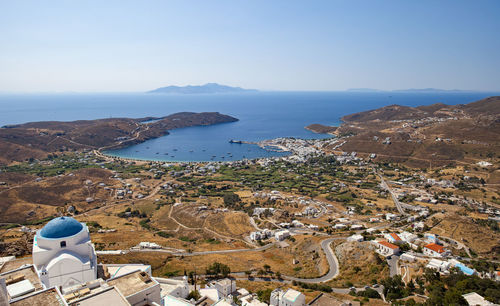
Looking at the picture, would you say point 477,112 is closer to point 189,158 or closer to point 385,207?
point 385,207

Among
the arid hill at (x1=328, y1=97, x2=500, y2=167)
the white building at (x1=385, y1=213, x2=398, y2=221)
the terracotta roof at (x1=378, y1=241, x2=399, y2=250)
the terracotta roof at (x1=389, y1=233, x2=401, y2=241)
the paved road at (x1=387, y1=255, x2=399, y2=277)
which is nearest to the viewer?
the paved road at (x1=387, y1=255, x2=399, y2=277)

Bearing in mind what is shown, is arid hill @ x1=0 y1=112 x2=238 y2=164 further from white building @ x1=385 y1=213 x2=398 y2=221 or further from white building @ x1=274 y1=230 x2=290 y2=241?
white building @ x1=385 y1=213 x2=398 y2=221

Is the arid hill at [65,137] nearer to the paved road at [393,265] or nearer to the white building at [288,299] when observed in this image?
the white building at [288,299]

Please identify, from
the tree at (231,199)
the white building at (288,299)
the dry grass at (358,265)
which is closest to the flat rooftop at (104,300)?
the white building at (288,299)

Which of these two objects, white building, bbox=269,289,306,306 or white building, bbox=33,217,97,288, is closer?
white building, bbox=33,217,97,288

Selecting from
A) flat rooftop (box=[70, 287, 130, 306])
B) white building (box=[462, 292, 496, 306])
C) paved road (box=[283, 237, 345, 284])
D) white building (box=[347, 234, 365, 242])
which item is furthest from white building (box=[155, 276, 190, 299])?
white building (box=[347, 234, 365, 242])

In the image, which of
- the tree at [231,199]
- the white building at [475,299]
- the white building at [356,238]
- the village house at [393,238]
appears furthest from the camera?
the tree at [231,199]

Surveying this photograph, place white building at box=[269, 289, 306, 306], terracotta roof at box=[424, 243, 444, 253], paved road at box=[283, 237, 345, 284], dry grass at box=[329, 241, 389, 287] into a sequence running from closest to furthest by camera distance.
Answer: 1. white building at box=[269, 289, 306, 306]
2. dry grass at box=[329, 241, 389, 287]
3. paved road at box=[283, 237, 345, 284]
4. terracotta roof at box=[424, 243, 444, 253]

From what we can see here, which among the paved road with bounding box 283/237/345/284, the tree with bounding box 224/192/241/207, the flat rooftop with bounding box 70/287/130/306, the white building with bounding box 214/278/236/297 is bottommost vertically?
the tree with bounding box 224/192/241/207
